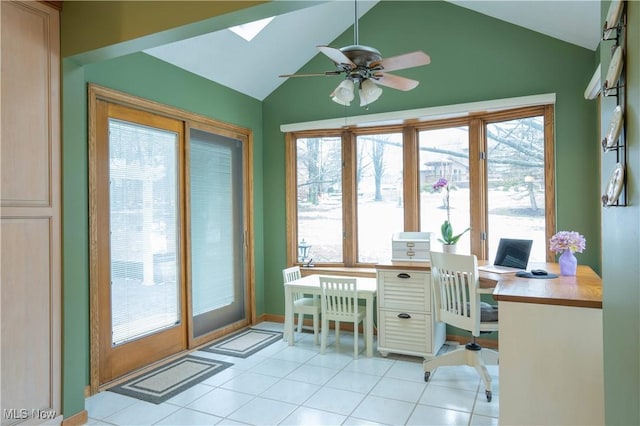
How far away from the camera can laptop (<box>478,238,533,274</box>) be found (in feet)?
10.6

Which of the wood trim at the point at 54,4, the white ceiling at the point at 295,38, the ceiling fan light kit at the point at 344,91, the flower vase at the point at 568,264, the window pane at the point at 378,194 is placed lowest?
the flower vase at the point at 568,264

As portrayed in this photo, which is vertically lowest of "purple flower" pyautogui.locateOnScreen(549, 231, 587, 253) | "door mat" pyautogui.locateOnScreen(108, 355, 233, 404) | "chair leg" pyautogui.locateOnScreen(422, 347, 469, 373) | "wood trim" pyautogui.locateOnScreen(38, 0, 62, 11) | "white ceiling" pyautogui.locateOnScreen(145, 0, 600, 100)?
"door mat" pyautogui.locateOnScreen(108, 355, 233, 404)

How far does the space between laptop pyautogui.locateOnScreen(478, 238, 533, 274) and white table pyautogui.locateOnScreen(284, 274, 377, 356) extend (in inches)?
40.1

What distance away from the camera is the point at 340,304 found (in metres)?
3.78

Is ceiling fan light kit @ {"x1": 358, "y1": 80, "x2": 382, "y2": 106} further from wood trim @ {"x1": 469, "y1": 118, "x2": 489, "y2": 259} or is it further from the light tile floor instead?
the light tile floor

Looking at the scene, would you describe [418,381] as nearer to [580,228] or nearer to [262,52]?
[580,228]

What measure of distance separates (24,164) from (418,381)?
10.1ft

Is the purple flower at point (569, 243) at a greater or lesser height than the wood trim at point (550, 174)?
lesser

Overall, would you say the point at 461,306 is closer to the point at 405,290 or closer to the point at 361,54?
the point at 405,290

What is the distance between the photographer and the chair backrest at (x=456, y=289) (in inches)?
116

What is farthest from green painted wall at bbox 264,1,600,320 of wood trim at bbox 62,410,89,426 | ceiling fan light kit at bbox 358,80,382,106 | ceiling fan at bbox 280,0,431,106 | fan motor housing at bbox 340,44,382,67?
wood trim at bbox 62,410,89,426

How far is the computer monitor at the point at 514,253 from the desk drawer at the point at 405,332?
789 millimetres

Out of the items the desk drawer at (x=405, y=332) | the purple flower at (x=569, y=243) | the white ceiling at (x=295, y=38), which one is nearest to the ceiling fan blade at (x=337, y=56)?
the white ceiling at (x=295, y=38)

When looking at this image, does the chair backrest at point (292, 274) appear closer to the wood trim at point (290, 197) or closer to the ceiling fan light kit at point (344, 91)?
the wood trim at point (290, 197)
